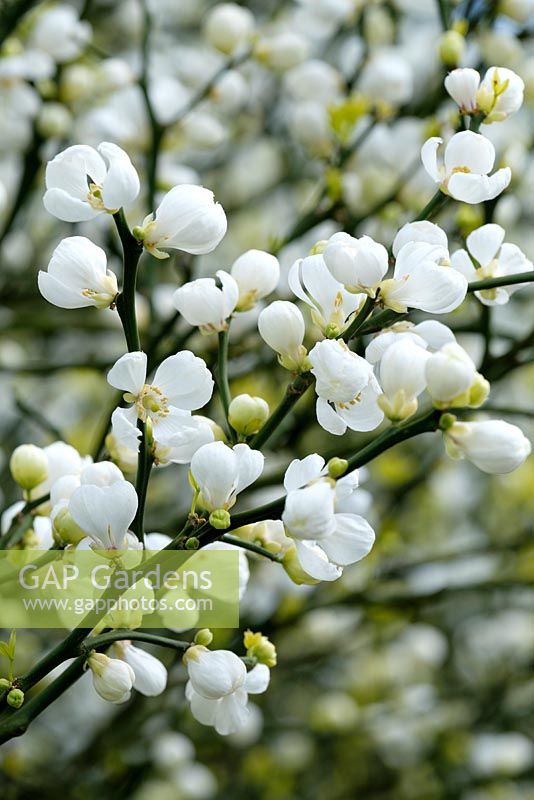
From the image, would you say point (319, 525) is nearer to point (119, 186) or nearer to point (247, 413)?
point (247, 413)

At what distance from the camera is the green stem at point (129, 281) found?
2.34 feet

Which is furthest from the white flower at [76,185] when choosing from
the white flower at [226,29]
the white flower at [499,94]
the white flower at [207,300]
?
the white flower at [226,29]

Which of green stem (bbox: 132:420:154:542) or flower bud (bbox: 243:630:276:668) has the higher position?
green stem (bbox: 132:420:154:542)

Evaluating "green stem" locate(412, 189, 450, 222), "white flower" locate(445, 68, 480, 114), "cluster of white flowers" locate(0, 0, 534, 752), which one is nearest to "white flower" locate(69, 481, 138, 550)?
"cluster of white flowers" locate(0, 0, 534, 752)

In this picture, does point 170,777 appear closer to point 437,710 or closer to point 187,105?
point 437,710

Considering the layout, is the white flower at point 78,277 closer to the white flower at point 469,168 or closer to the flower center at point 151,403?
the flower center at point 151,403

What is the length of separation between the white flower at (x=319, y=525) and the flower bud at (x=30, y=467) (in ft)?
0.84

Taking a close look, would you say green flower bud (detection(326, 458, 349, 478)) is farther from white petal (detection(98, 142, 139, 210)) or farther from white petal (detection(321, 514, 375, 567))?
white petal (detection(98, 142, 139, 210))

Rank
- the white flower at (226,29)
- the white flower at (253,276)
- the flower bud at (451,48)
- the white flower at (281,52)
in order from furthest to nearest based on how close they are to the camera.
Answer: the white flower at (281,52)
the white flower at (226,29)
the flower bud at (451,48)
the white flower at (253,276)

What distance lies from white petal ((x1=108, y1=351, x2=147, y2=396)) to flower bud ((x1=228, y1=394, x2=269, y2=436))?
70mm

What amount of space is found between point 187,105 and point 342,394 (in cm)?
116

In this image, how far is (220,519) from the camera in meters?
0.68

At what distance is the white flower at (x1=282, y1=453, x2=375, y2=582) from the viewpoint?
0.65 metres

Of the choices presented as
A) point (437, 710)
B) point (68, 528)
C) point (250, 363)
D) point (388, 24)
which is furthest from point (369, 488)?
point (68, 528)
